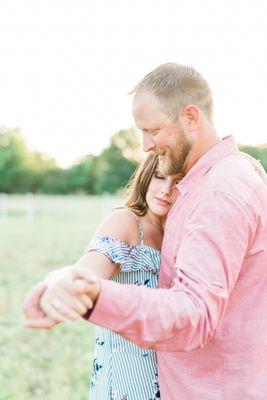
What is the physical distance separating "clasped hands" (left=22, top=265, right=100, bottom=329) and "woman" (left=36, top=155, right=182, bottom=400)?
1.64ft

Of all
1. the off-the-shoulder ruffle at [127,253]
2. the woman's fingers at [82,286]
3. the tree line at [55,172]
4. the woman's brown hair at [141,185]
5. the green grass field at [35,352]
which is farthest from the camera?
the tree line at [55,172]

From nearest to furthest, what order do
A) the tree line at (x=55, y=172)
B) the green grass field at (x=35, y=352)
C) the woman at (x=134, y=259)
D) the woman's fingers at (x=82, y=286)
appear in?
the woman's fingers at (x=82, y=286) → the woman at (x=134, y=259) → the green grass field at (x=35, y=352) → the tree line at (x=55, y=172)

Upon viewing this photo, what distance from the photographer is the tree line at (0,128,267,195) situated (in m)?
47.5

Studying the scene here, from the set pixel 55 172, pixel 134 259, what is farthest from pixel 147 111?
pixel 55 172

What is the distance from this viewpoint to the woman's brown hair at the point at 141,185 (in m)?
2.02

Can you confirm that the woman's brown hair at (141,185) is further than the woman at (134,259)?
Yes

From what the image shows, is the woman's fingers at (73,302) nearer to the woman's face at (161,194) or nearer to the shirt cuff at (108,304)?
the shirt cuff at (108,304)

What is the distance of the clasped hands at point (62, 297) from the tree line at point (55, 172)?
149 ft

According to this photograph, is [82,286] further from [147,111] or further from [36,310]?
[147,111]

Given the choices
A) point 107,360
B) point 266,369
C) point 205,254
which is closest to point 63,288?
point 205,254

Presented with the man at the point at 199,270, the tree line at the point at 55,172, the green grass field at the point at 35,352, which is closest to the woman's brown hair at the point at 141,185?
the man at the point at 199,270

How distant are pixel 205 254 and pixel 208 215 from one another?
3.8 inches

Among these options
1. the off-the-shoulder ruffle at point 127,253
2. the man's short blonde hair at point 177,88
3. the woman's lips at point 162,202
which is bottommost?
the off-the-shoulder ruffle at point 127,253

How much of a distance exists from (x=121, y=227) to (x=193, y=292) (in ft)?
1.97
